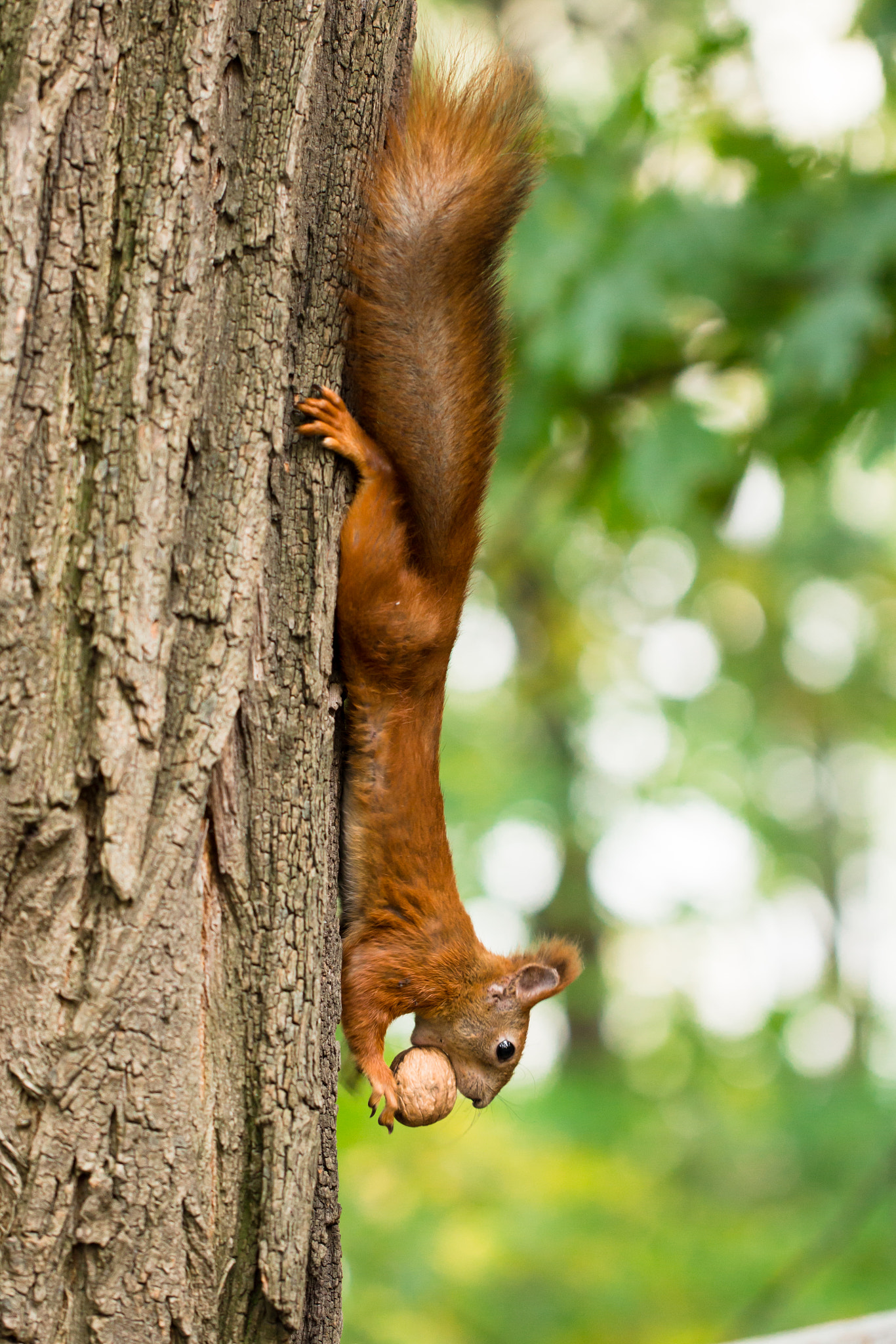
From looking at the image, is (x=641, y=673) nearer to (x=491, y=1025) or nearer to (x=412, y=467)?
(x=491, y=1025)

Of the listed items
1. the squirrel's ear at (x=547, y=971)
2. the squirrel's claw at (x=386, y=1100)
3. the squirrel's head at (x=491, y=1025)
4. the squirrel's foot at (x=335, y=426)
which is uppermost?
the squirrel's foot at (x=335, y=426)

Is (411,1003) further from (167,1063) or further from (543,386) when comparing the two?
(543,386)

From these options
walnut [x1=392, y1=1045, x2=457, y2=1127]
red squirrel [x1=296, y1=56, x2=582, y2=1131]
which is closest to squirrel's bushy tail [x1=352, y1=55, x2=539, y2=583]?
red squirrel [x1=296, y1=56, x2=582, y2=1131]

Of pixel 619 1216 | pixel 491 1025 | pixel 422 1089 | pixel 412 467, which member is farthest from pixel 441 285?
pixel 619 1216

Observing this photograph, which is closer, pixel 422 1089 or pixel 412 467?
pixel 412 467

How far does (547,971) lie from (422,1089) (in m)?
0.44

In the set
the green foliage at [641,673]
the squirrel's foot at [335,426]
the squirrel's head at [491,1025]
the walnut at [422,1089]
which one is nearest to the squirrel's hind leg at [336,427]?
the squirrel's foot at [335,426]

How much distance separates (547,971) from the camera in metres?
2.04

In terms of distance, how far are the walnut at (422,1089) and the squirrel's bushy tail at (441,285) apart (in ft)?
2.36

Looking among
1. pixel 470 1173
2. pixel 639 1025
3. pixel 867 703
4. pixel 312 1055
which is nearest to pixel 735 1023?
pixel 639 1025

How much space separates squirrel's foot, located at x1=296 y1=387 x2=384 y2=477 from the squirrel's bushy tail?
73 millimetres

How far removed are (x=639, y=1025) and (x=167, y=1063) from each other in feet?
48.6

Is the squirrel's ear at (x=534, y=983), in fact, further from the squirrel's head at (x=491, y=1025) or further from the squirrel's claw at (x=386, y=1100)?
the squirrel's claw at (x=386, y=1100)

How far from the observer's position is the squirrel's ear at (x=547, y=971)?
2.01 meters
